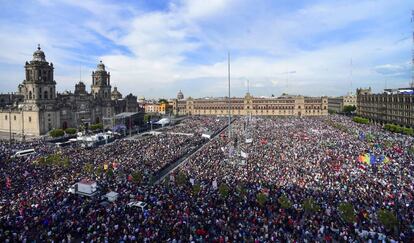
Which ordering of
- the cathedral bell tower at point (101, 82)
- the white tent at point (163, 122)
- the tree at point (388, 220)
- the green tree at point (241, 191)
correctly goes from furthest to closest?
the cathedral bell tower at point (101, 82) → the white tent at point (163, 122) → the green tree at point (241, 191) → the tree at point (388, 220)

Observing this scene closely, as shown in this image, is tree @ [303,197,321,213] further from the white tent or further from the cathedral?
the white tent

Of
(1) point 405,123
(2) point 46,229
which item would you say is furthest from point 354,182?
(1) point 405,123

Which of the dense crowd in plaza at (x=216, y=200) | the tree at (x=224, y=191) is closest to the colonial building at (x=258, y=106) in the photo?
the dense crowd in plaza at (x=216, y=200)

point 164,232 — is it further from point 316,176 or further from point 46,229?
Answer: point 316,176

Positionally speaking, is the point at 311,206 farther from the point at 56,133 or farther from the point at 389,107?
A: the point at 389,107

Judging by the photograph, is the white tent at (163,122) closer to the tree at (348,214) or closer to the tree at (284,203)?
the tree at (284,203)

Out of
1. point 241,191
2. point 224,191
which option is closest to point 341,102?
point 241,191

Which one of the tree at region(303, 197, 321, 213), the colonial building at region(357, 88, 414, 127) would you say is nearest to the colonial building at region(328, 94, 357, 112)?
the colonial building at region(357, 88, 414, 127)
